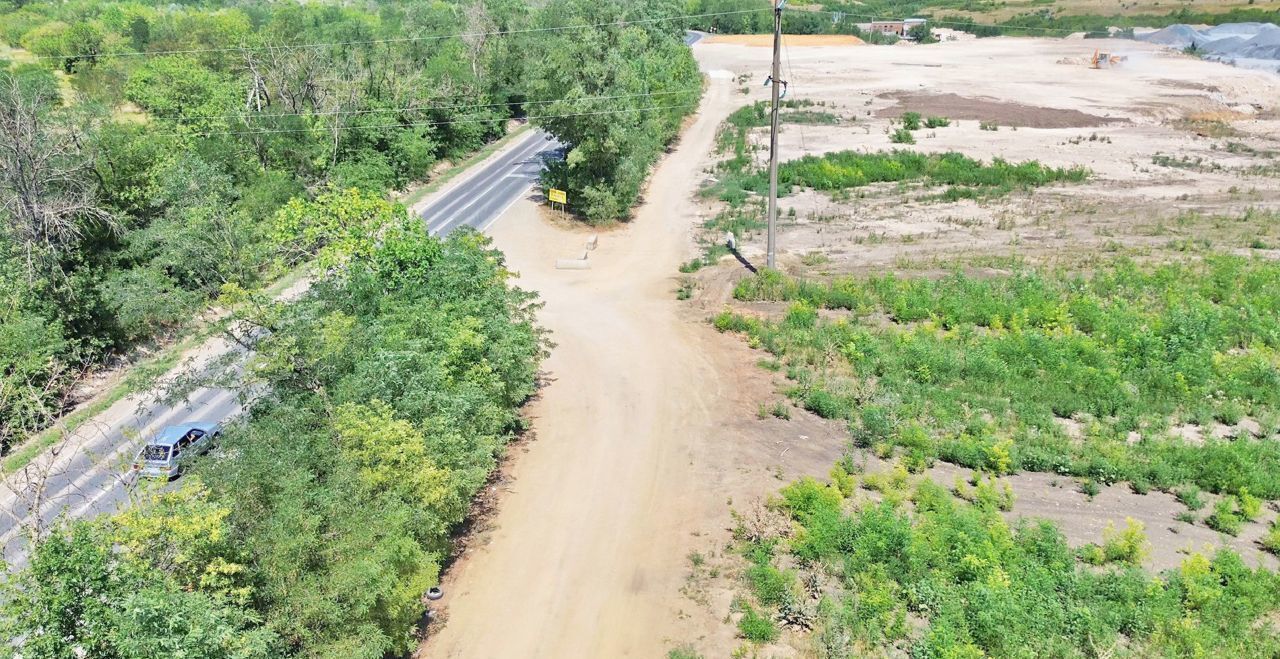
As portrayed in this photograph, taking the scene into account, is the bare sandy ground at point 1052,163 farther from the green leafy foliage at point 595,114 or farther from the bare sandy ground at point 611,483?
the green leafy foliage at point 595,114

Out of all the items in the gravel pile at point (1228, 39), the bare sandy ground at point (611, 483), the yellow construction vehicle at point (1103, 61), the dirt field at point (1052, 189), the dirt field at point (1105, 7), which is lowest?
the bare sandy ground at point (611, 483)

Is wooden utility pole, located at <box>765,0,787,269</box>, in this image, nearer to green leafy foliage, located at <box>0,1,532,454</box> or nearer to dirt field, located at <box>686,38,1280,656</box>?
dirt field, located at <box>686,38,1280,656</box>

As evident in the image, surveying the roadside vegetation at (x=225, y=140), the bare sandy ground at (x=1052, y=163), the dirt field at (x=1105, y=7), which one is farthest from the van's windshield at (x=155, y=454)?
the dirt field at (x=1105, y=7)

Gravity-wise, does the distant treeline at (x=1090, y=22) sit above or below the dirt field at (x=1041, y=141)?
above

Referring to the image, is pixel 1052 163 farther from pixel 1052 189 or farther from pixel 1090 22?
pixel 1090 22

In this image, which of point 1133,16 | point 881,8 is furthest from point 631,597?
point 881,8

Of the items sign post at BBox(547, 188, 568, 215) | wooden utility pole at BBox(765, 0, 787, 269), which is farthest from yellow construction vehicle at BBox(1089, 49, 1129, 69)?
sign post at BBox(547, 188, 568, 215)

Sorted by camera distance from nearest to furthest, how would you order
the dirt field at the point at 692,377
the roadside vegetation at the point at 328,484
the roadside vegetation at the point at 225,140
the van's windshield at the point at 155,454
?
the roadside vegetation at the point at 328,484, the dirt field at the point at 692,377, the van's windshield at the point at 155,454, the roadside vegetation at the point at 225,140

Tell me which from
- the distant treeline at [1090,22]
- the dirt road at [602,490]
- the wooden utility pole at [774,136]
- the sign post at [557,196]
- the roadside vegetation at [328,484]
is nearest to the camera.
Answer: the roadside vegetation at [328,484]
